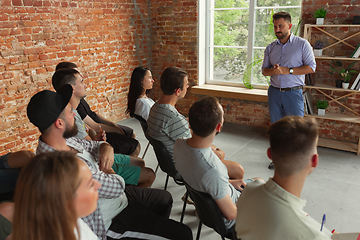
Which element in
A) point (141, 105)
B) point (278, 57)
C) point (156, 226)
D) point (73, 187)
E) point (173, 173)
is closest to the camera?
point (73, 187)

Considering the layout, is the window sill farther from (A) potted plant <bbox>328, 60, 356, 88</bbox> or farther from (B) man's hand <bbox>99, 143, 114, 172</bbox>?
(B) man's hand <bbox>99, 143, 114, 172</bbox>

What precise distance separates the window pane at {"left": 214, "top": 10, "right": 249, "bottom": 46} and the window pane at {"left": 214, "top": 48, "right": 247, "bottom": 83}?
0.14 meters

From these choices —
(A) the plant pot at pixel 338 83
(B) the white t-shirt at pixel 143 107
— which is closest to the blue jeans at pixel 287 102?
(A) the plant pot at pixel 338 83

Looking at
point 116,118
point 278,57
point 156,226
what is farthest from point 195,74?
point 156,226

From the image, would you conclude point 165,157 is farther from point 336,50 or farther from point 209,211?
point 336,50

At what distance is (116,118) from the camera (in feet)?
17.6

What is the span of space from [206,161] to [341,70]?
3.00 metres

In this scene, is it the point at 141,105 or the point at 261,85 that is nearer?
the point at 141,105

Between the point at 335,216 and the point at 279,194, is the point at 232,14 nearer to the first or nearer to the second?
the point at 335,216

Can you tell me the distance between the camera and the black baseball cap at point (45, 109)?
5.55ft

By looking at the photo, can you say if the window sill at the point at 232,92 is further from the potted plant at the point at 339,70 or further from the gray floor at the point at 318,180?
the potted plant at the point at 339,70

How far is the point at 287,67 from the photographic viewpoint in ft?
11.6

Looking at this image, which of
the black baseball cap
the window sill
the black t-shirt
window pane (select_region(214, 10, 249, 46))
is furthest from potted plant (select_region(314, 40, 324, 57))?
the black baseball cap

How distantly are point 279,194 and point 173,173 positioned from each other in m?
1.34
